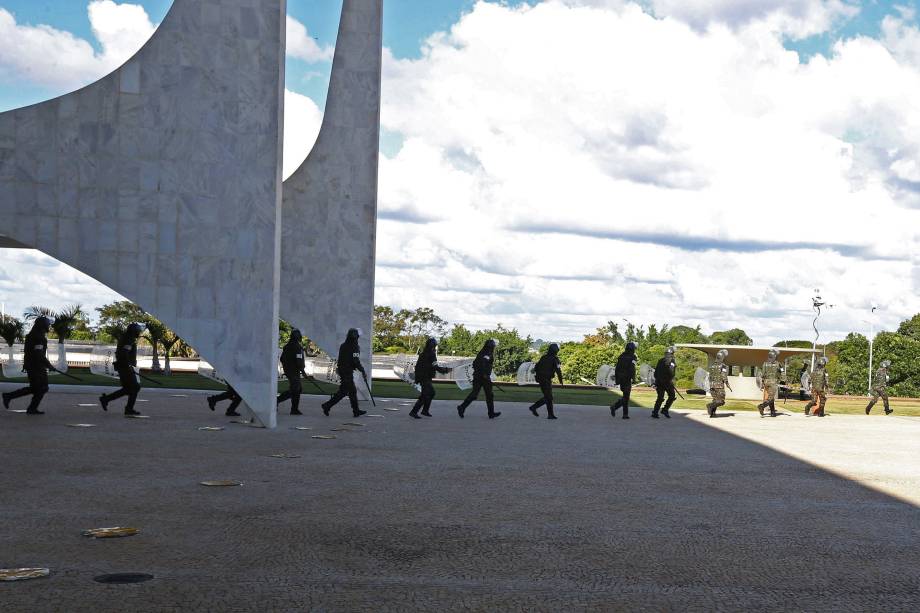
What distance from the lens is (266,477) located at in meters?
10.1

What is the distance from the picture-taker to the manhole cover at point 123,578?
562 cm

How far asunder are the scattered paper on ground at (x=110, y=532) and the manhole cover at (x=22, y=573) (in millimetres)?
987

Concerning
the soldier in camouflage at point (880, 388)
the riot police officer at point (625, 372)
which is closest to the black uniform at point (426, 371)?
the riot police officer at point (625, 372)

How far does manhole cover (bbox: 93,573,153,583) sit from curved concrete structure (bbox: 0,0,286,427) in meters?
10.6

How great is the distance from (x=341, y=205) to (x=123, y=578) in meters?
22.8

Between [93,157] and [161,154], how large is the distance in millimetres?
1110

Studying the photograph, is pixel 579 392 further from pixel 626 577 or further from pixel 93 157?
pixel 626 577

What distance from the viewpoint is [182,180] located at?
16.7 meters

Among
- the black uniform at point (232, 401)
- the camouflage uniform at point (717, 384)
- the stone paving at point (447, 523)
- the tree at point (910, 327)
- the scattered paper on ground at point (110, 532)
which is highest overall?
the tree at point (910, 327)

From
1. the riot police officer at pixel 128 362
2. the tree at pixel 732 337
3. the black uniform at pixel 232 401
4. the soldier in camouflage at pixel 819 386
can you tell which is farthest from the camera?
the tree at pixel 732 337

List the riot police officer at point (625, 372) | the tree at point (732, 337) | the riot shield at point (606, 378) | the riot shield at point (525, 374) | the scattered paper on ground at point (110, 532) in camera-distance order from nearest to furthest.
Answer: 1. the scattered paper on ground at point (110, 532)
2. the riot police officer at point (625, 372)
3. the riot shield at point (525, 374)
4. the riot shield at point (606, 378)
5. the tree at point (732, 337)

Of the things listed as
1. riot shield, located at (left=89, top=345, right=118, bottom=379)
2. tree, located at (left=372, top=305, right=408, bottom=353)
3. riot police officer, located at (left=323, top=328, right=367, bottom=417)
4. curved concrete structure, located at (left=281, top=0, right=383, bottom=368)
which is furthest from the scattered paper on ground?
tree, located at (left=372, top=305, right=408, bottom=353)

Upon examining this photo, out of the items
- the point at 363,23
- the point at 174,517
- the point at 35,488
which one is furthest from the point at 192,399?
the point at 174,517

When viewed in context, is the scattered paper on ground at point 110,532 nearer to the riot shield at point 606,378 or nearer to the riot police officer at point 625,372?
the riot police officer at point 625,372
